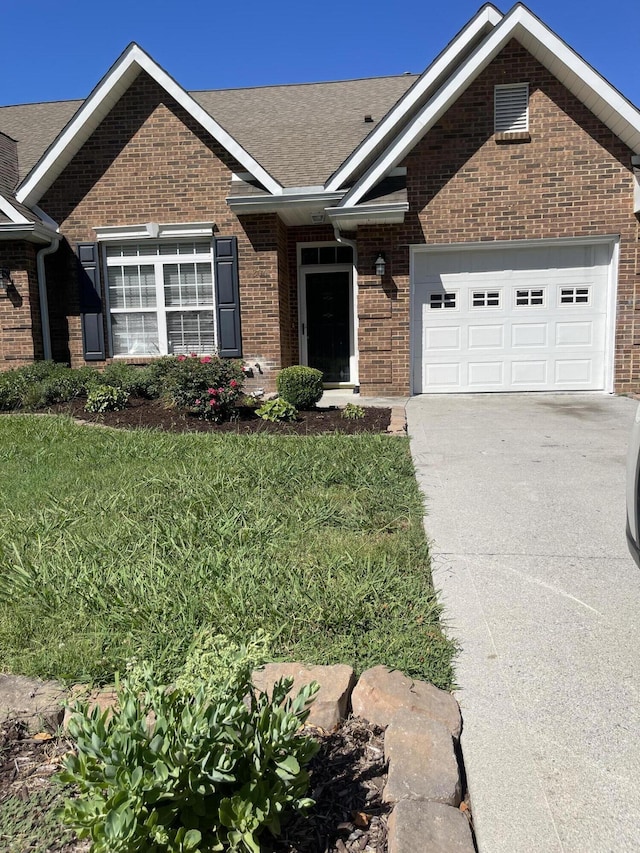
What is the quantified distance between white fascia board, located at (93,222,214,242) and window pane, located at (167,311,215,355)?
1.33m

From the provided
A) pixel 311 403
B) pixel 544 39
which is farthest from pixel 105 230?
pixel 544 39

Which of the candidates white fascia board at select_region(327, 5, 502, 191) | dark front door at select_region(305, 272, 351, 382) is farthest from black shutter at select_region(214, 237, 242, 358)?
white fascia board at select_region(327, 5, 502, 191)

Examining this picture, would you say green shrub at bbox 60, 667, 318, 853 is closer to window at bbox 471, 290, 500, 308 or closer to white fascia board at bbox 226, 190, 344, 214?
white fascia board at bbox 226, 190, 344, 214

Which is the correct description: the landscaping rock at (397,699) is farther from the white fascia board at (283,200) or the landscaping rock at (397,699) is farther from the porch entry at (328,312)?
the porch entry at (328,312)

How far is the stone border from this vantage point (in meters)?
1.80

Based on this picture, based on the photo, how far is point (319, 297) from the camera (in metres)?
12.5

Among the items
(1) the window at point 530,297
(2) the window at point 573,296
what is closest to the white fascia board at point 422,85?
(1) the window at point 530,297

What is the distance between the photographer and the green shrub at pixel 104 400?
8992 millimetres

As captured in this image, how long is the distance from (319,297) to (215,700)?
11230mm

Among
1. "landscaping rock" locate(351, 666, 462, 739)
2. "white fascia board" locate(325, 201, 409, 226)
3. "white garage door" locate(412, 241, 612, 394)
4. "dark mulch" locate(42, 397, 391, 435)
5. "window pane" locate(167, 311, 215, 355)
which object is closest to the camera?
"landscaping rock" locate(351, 666, 462, 739)

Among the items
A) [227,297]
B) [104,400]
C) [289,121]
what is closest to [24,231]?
[227,297]

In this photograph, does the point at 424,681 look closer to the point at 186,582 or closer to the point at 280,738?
the point at 280,738

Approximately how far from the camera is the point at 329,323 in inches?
495

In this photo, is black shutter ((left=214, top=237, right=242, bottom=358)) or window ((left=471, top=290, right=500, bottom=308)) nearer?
window ((left=471, top=290, right=500, bottom=308))
